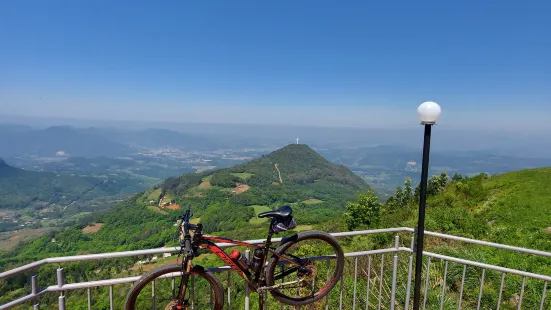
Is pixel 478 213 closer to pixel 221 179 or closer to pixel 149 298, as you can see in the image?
pixel 149 298

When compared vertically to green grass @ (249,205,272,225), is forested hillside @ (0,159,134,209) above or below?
below

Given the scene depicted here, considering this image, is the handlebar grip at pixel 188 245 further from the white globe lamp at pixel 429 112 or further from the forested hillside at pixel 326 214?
the white globe lamp at pixel 429 112

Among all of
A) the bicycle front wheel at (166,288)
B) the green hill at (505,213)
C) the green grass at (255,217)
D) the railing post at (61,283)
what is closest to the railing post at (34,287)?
the railing post at (61,283)

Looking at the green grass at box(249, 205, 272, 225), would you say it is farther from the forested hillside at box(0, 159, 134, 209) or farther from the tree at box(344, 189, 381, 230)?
the forested hillside at box(0, 159, 134, 209)

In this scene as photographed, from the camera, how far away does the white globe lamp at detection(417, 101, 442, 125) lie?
2.93 meters

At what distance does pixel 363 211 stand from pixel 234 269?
2939 cm

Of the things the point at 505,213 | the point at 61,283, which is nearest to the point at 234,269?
the point at 61,283

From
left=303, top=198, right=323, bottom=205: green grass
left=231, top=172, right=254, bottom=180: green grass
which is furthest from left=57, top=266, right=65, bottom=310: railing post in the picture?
left=231, top=172, right=254, bottom=180: green grass

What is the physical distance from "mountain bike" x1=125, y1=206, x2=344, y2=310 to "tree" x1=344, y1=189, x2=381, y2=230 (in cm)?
2746

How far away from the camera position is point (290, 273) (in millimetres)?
2867

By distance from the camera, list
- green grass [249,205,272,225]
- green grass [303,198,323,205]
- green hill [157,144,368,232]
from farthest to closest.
Result: green grass [303,198,323,205], green hill [157,144,368,232], green grass [249,205,272,225]

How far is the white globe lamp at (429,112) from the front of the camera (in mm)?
2926

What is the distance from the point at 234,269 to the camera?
8.37 feet

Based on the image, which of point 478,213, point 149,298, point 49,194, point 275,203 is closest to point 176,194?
point 275,203
